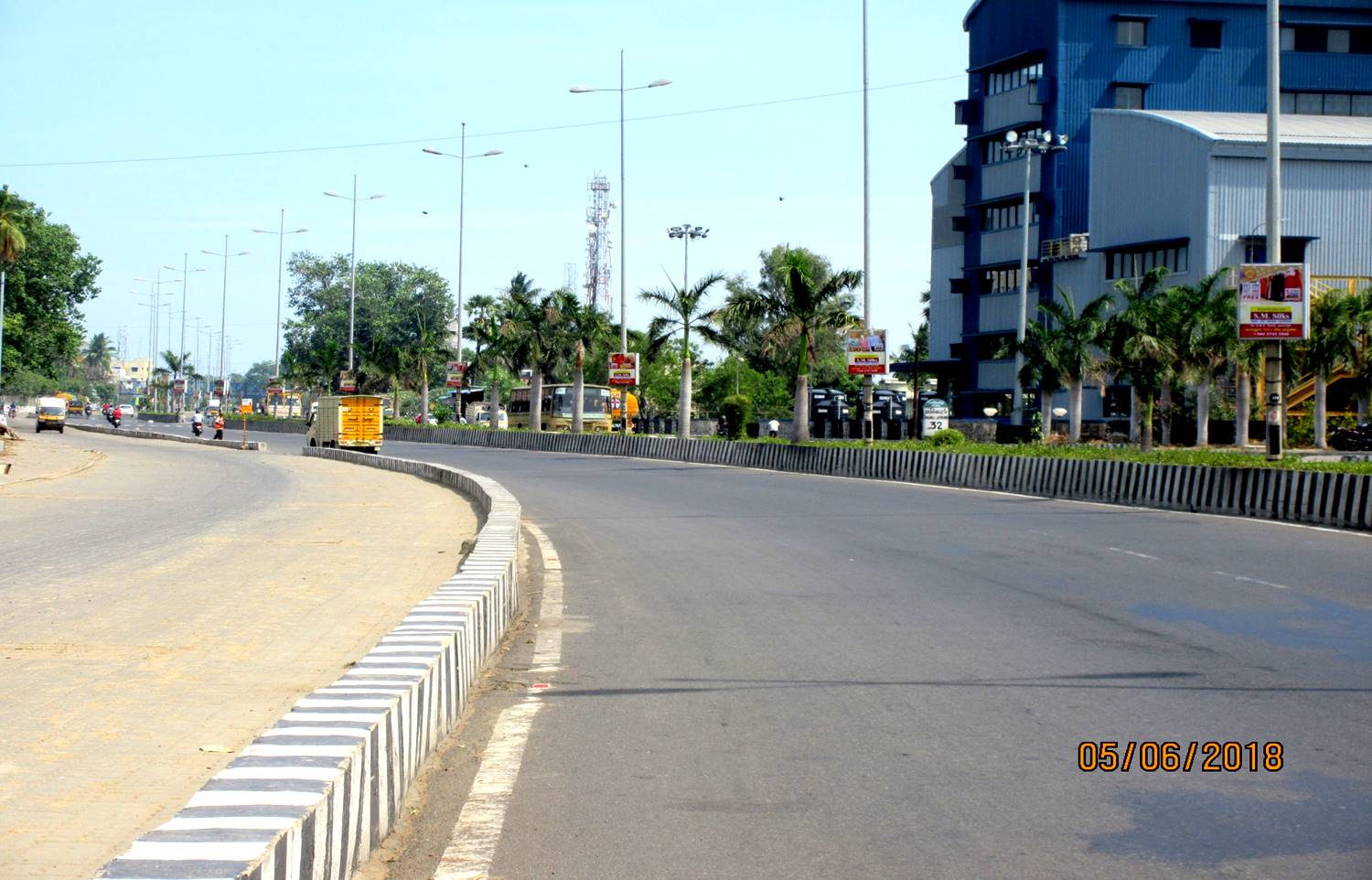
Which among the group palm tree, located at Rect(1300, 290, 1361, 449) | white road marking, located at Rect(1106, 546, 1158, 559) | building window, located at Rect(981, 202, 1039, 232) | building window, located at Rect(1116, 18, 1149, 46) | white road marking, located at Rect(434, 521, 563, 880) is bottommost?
white road marking, located at Rect(434, 521, 563, 880)

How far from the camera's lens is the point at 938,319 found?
74.6m

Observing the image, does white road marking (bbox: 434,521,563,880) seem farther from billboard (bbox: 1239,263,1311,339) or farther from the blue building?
the blue building

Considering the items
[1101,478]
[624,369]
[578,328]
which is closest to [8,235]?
[578,328]

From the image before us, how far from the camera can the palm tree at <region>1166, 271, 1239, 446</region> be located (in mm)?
46344

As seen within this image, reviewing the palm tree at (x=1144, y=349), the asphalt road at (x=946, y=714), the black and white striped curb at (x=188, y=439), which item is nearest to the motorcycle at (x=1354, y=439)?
the palm tree at (x=1144, y=349)

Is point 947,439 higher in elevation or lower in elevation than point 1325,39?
lower

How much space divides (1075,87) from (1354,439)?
22.8 meters

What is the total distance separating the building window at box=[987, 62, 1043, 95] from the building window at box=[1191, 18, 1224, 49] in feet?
22.7

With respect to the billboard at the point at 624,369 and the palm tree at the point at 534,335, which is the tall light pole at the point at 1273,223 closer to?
the billboard at the point at 624,369

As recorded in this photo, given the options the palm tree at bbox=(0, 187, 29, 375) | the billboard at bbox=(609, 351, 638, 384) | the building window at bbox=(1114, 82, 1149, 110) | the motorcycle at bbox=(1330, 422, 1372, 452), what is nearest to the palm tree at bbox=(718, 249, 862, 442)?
the billboard at bbox=(609, 351, 638, 384)

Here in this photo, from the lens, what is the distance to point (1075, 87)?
210ft

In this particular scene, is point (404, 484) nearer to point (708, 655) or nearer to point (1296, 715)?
point (708, 655)

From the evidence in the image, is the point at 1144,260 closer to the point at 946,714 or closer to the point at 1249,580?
the point at 1249,580
